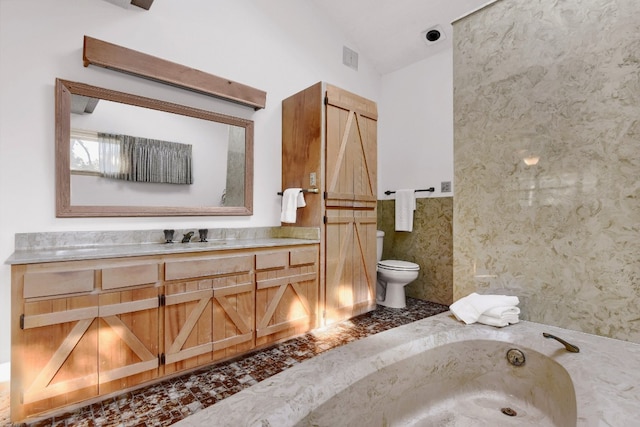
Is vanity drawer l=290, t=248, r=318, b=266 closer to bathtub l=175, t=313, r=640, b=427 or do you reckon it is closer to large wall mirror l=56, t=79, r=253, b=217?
large wall mirror l=56, t=79, r=253, b=217

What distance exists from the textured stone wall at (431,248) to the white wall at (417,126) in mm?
193

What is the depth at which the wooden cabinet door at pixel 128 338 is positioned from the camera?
1659 millimetres

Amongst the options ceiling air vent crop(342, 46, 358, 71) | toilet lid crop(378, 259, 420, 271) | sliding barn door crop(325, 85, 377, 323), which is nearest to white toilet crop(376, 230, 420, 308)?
toilet lid crop(378, 259, 420, 271)

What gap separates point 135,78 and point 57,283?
5.14ft

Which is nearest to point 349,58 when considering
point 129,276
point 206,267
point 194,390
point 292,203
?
point 292,203

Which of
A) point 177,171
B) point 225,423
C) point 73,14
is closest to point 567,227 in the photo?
point 225,423

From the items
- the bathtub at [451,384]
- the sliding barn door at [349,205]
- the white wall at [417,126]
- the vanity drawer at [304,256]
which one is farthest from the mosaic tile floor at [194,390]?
the white wall at [417,126]

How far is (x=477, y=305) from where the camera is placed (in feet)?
5.38

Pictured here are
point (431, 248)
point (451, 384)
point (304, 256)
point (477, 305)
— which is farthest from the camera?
point (431, 248)

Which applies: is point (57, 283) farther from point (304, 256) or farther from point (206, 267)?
point (304, 256)

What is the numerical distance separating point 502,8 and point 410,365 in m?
1.97

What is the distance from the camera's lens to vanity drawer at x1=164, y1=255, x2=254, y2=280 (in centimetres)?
191

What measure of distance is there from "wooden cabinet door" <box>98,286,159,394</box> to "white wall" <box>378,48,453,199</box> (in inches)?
123

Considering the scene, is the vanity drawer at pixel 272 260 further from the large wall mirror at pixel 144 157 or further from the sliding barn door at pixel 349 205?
the large wall mirror at pixel 144 157
